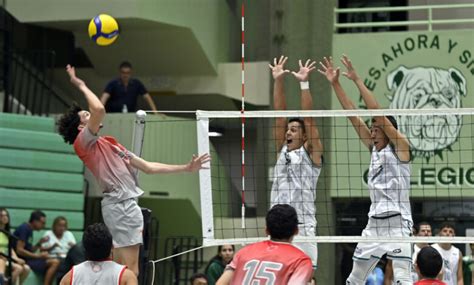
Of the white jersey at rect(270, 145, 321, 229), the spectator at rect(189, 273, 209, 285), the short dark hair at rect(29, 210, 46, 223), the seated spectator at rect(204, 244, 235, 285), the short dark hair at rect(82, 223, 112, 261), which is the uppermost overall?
the white jersey at rect(270, 145, 321, 229)

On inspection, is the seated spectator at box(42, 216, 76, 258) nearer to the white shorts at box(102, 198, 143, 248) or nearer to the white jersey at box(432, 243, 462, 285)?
the white jersey at box(432, 243, 462, 285)

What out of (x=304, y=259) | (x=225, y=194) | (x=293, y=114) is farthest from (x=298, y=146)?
(x=225, y=194)

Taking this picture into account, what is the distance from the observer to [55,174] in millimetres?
19359

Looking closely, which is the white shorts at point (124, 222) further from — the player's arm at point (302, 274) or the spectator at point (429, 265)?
the player's arm at point (302, 274)

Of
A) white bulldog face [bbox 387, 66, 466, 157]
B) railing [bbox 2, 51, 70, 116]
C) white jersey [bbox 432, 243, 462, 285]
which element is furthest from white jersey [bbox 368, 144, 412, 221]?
railing [bbox 2, 51, 70, 116]

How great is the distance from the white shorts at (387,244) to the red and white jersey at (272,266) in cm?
344

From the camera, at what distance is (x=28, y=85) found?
1992cm

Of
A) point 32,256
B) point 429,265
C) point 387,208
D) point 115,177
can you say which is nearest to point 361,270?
point 387,208

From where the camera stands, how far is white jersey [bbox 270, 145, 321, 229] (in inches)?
454

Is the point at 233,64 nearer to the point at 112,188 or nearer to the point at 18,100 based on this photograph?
the point at 18,100

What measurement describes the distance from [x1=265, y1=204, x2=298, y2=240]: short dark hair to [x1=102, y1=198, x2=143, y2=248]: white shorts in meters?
2.81

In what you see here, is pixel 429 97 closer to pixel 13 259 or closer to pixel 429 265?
pixel 13 259

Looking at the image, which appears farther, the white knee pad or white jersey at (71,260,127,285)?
the white knee pad

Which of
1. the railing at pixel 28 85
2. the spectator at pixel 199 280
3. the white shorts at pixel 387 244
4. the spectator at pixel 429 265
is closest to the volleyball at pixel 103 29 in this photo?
the spectator at pixel 199 280
